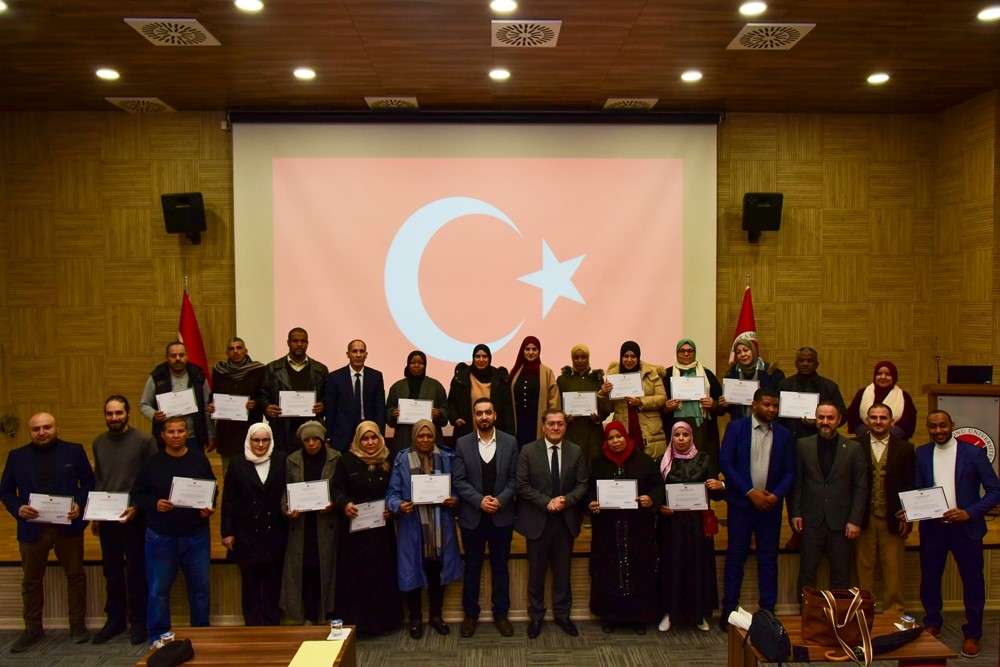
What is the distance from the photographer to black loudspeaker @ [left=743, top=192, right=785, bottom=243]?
24.5 ft

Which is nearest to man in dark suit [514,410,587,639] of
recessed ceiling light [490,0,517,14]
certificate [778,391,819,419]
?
certificate [778,391,819,419]

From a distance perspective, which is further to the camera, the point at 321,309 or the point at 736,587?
A: the point at 321,309

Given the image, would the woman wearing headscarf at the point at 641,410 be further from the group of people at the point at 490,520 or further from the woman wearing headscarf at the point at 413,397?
the woman wearing headscarf at the point at 413,397

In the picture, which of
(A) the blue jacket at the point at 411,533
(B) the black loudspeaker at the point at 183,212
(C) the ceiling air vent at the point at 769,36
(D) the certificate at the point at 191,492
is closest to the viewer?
(D) the certificate at the point at 191,492

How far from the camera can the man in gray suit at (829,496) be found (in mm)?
4984

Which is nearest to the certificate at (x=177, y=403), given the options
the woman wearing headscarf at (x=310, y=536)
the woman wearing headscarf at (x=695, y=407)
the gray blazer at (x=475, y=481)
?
the woman wearing headscarf at (x=310, y=536)

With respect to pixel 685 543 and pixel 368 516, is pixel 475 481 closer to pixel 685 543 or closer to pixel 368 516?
pixel 368 516

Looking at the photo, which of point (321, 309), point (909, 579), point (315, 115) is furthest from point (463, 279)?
point (909, 579)

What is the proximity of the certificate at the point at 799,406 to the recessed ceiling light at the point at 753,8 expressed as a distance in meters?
2.52

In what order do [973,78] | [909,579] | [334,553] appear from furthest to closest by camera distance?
1. [973,78]
2. [909,579]
3. [334,553]

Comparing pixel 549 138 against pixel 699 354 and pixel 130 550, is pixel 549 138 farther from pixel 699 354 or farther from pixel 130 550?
pixel 130 550

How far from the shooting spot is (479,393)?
5.89 meters

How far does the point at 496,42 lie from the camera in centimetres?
559

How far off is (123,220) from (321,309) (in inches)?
84.0
